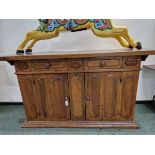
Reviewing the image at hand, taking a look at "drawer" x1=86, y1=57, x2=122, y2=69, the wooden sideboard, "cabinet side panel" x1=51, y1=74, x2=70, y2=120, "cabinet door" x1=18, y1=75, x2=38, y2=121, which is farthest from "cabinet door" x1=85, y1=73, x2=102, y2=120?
"cabinet door" x1=18, y1=75, x2=38, y2=121

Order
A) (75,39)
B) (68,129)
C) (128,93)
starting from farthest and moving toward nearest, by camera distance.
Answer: (75,39) → (68,129) → (128,93)

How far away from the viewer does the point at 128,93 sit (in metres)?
1.58

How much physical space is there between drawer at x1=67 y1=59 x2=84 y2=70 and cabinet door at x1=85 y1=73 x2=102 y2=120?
115 millimetres

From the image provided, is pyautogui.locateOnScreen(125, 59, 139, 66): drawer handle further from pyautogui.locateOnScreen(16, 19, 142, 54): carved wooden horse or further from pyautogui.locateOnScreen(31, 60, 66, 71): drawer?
pyautogui.locateOnScreen(31, 60, 66, 71): drawer

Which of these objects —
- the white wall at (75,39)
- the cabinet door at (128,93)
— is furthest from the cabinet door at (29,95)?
the cabinet door at (128,93)

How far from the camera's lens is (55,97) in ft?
5.43

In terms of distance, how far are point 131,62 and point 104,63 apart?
10.9 inches

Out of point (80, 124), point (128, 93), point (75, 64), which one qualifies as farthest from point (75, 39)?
point (80, 124)

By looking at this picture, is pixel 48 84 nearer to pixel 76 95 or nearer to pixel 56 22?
pixel 76 95

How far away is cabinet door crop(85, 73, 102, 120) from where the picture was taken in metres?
1.56

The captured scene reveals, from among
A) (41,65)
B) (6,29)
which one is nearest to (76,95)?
(41,65)

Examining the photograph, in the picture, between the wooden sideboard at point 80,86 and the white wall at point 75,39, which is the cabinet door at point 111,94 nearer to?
the wooden sideboard at point 80,86

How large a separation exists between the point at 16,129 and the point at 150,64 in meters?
2.06

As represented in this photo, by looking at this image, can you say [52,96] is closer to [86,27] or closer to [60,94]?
[60,94]
